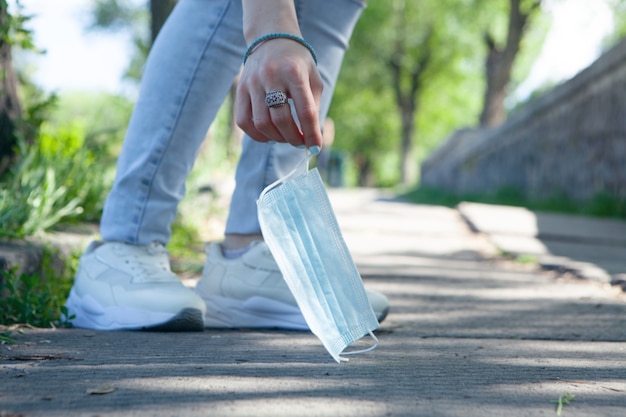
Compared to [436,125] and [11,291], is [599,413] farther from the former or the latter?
[436,125]

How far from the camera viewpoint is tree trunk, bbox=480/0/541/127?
42.5ft

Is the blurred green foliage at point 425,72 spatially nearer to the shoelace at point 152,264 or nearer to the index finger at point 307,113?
the shoelace at point 152,264

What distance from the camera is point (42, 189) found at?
2580 millimetres

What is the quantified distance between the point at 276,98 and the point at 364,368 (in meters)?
0.52

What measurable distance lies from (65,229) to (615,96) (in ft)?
14.6

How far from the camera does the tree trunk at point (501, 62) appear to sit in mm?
12969

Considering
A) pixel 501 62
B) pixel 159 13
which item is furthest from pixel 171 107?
pixel 501 62

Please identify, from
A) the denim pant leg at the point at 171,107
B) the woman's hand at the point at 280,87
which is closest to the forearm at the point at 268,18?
the woman's hand at the point at 280,87

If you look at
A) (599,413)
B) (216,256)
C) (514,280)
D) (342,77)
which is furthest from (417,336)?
(342,77)

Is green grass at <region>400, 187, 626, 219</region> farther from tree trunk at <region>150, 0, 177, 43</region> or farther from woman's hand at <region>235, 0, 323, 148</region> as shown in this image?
woman's hand at <region>235, 0, 323, 148</region>

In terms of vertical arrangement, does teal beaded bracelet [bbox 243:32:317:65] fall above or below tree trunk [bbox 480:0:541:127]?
below

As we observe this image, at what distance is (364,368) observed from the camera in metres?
1.34

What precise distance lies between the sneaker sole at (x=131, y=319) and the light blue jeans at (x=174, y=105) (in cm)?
20

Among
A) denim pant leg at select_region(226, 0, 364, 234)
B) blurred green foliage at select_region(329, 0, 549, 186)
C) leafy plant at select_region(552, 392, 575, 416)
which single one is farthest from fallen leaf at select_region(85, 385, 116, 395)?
blurred green foliage at select_region(329, 0, 549, 186)
